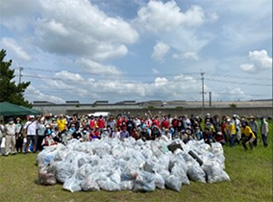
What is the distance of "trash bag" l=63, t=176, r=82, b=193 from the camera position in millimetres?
5781

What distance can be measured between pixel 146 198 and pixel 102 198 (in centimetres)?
88

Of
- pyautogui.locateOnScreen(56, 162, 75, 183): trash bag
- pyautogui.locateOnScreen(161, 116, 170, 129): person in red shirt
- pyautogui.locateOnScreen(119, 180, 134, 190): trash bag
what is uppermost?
pyautogui.locateOnScreen(161, 116, 170, 129): person in red shirt

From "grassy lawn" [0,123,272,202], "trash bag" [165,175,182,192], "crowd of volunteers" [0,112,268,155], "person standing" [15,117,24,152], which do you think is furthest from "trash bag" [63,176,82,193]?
"person standing" [15,117,24,152]

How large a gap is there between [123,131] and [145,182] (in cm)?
614

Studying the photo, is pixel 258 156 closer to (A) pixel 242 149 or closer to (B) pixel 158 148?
(A) pixel 242 149

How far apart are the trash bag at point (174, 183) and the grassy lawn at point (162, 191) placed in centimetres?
12

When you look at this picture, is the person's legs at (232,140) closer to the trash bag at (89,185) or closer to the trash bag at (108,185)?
the trash bag at (108,185)

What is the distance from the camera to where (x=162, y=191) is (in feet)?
19.0

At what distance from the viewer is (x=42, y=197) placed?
5.45 meters

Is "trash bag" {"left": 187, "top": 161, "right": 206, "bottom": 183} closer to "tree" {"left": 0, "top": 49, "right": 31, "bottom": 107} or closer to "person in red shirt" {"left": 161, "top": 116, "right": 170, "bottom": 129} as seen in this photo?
"person in red shirt" {"left": 161, "top": 116, "right": 170, "bottom": 129}

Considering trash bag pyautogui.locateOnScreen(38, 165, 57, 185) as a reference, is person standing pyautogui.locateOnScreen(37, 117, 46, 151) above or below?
above

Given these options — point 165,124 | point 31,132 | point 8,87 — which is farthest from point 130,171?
point 8,87

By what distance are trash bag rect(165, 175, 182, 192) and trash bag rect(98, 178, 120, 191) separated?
1125mm

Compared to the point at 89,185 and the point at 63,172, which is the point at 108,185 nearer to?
the point at 89,185
